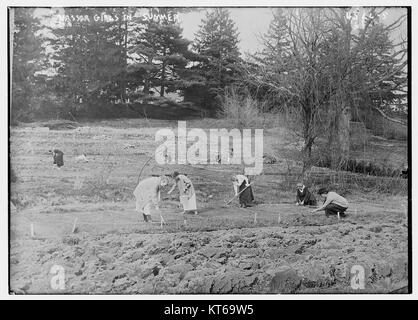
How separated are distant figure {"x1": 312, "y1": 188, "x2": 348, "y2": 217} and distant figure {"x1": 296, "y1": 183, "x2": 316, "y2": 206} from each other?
0.09 metres

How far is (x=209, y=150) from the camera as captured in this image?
482cm

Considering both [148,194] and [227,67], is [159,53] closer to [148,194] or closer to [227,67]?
[227,67]

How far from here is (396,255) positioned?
15.8ft

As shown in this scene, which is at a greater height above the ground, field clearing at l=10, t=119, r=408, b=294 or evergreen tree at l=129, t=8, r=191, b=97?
evergreen tree at l=129, t=8, r=191, b=97

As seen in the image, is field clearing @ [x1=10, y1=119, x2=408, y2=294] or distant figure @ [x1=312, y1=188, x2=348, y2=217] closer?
field clearing @ [x1=10, y1=119, x2=408, y2=294]

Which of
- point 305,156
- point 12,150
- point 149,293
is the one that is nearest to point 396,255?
point 305,156

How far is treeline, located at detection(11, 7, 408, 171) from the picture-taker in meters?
4.79

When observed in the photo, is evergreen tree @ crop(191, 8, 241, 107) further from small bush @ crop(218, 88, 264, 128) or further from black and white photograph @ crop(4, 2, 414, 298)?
small bush @ crop(218, 88, 264, 128)

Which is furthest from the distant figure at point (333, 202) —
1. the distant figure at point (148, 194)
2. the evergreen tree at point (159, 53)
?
the evergreen tree at point (159, 53)

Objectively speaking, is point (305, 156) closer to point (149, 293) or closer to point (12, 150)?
point (149, 293)

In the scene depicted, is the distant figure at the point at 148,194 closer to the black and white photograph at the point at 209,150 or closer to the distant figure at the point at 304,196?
the black and white photograph at the point at 209,150

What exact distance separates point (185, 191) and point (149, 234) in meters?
0.49

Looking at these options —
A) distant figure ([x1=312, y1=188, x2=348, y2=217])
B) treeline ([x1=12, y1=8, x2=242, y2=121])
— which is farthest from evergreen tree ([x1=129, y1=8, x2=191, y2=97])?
distant figure ([x1=312, y1=188, x2=348, y2=217])
